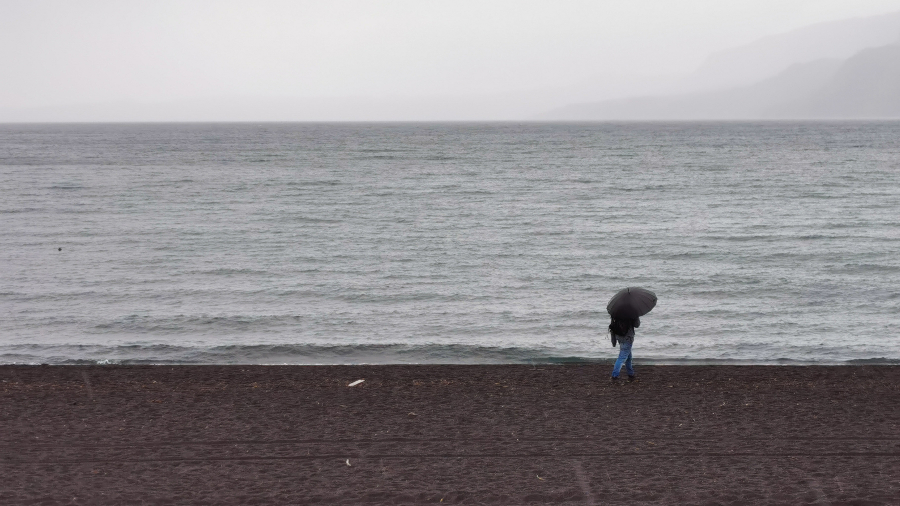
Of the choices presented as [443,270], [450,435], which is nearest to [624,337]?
[450,435]

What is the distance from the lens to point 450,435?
10.9m

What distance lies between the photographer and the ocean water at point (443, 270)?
19.4m

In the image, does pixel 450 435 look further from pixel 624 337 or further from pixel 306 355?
pixel 306 355

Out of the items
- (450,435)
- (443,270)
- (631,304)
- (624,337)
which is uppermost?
(631,304)

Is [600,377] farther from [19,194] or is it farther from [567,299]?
[19,194]

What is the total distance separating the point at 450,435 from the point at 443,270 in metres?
18.9

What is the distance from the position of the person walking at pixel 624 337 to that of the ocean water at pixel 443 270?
325cm

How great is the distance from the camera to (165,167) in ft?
287

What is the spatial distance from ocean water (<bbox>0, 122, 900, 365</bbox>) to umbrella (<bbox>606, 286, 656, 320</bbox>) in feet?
12.9

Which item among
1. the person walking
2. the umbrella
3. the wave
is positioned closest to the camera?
the umbrella

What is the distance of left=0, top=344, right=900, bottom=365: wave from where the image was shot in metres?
17.8

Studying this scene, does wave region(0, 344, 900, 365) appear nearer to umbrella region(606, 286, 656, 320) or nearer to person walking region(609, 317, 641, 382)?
person walking region(609, 317, 641, 382)

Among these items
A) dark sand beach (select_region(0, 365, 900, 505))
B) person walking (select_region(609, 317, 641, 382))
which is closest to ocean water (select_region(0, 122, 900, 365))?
person walking (select_region(609, 317, 641, 382))

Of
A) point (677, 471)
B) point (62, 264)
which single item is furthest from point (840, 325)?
point (62, 264)
